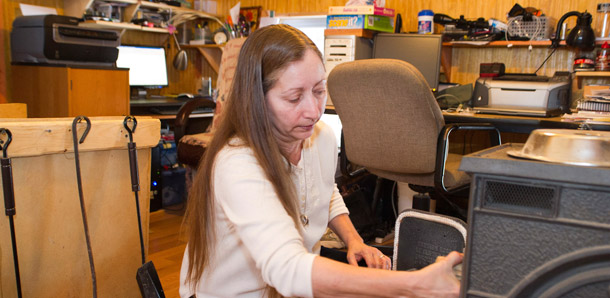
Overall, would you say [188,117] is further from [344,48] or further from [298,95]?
[298,95]

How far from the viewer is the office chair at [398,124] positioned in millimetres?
2104

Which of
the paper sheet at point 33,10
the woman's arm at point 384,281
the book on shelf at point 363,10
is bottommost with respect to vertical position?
the woman's arm at point 384,281

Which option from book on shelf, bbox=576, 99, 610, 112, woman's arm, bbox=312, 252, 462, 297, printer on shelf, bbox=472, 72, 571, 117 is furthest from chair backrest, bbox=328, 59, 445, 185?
woman's arm, bbox=312, 252, 462, 297

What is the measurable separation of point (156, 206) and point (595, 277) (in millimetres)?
3333

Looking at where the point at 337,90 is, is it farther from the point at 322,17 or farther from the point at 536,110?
the point at 322,17

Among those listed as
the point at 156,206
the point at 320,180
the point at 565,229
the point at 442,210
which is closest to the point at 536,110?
the point at 442,210

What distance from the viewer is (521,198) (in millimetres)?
670

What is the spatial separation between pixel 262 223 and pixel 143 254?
67 centimetres

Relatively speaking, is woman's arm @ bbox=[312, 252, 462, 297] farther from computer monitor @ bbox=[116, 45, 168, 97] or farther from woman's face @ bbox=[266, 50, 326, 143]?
computer monitor @ bbox=[116, 45, 168, 97]

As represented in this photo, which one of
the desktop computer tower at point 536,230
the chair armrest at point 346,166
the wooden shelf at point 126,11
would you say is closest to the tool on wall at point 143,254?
the desktop computer tower at point 536,230

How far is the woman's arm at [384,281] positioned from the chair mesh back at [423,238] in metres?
0.43

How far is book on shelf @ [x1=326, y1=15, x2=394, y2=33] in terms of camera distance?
3355 mm

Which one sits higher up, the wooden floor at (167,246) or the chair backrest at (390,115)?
the chair backrest at (390,115)

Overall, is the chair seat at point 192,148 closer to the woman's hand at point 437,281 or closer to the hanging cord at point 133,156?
the hanging cord at point 133,156
